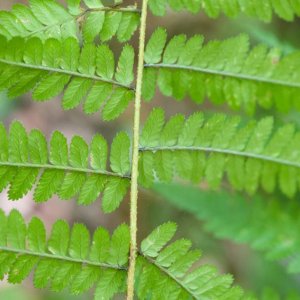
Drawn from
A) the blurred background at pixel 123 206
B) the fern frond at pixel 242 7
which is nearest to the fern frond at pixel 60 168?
the fern frond at pixel 242 7

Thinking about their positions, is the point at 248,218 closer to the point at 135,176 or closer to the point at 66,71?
the point at 135,176

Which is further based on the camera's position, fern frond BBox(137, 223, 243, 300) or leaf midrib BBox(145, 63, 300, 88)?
leaf midrib BBox(145, 63, 300, 88)

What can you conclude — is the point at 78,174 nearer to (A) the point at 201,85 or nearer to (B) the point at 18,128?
(B) the point at 18,128

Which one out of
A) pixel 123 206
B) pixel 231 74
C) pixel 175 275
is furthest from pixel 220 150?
pixel 123 206

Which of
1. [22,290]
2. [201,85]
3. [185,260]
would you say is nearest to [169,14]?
[22,290]

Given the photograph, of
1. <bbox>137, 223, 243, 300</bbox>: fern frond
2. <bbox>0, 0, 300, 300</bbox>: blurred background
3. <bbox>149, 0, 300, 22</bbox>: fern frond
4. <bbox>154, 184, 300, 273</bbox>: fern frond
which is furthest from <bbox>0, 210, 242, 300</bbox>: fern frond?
<bbox>0, 0, 300, 300</bbox>: blurred background

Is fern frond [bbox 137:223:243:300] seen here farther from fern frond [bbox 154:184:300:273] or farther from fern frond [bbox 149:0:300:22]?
fern frond [bbox 154:184:300:273]

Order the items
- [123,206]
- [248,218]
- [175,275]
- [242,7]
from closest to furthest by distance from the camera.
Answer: [175,275] → [242,7] → [248,218] → [123,206]
